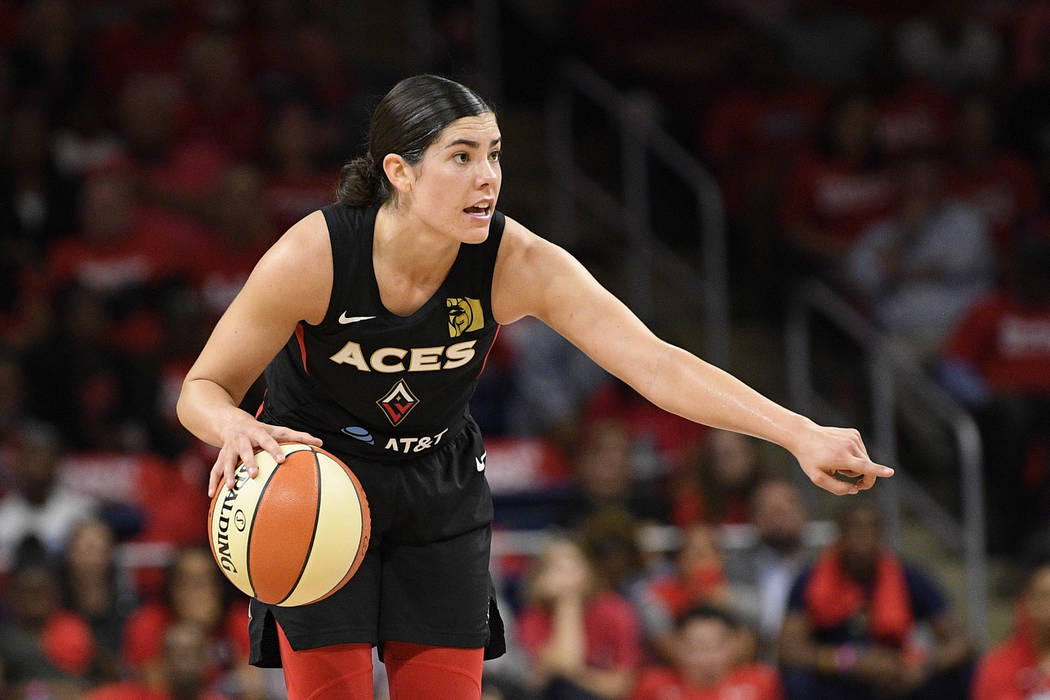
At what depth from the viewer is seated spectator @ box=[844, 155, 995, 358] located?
31.0ft

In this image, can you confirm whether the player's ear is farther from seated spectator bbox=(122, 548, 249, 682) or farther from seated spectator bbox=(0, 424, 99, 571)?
seated spectator bbox=(0, 424, 99, 571)

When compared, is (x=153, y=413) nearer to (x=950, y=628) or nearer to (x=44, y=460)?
(x=44, y=460)

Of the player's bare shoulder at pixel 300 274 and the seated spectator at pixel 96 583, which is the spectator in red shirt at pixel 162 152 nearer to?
the seated spectator at pixel 96 583

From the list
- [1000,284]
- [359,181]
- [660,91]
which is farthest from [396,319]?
[660,91]

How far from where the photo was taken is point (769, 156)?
33.5 ft

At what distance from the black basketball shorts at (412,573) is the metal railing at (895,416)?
4711mm

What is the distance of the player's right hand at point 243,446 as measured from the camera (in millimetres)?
3508

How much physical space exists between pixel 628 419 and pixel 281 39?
Result: 11.1ft

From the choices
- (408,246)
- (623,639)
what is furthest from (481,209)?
(623,639)

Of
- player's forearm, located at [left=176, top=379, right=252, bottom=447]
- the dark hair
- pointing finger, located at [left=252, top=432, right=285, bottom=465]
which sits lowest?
pointing finger, located at [left=252, top=432, right=285, bottom=465]

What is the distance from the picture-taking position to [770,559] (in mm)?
7570

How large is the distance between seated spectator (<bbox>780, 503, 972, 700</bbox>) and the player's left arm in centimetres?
347

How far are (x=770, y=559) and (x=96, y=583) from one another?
3.20 meters

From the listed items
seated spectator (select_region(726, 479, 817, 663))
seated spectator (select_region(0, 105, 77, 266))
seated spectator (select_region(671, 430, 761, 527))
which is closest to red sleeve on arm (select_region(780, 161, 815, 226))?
seated spectator (select_region(671, 430, 761, 527))
